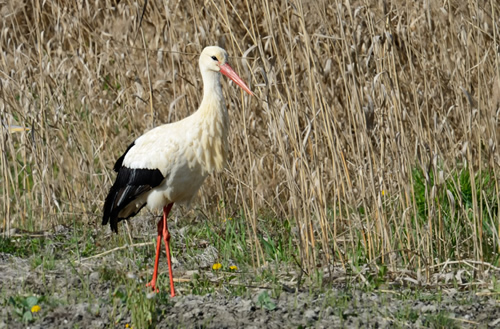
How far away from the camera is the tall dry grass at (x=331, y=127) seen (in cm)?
393

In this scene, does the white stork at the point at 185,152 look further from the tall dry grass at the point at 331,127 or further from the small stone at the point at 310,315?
the small stone at the point at 310,315

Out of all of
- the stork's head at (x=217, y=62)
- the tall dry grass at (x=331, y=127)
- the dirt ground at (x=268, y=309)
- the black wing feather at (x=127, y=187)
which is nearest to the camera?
the dirt ground at (x=268, y=309)

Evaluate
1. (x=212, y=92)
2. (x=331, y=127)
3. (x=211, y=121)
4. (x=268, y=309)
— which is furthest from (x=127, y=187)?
(x=268, y=309)

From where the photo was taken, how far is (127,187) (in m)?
4.58

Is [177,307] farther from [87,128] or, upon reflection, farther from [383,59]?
[87,128]

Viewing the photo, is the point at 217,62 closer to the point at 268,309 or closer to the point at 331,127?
the point at 331,127

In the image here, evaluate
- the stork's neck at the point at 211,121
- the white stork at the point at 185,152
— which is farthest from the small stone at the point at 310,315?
the stork's neck at the point at 211,121

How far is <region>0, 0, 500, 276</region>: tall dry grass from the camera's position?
393 cm

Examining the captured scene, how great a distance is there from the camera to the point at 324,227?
4.04 m

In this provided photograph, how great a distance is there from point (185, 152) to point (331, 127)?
2.89 ft

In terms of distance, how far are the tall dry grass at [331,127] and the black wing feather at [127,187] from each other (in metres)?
0.45

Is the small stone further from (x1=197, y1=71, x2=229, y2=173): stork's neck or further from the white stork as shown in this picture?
(x1=197, y1=71, x2=229, y2=173): stork's neck

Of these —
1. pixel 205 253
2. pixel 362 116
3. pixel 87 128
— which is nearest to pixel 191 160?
pixel 205 253

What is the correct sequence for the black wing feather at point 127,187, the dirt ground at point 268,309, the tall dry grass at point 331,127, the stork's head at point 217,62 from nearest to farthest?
the dirt ground at point 268,309 → the tall dry grass at point 331,127 → the stork's head at point 217,62 → the black wing feather at point 127,187
